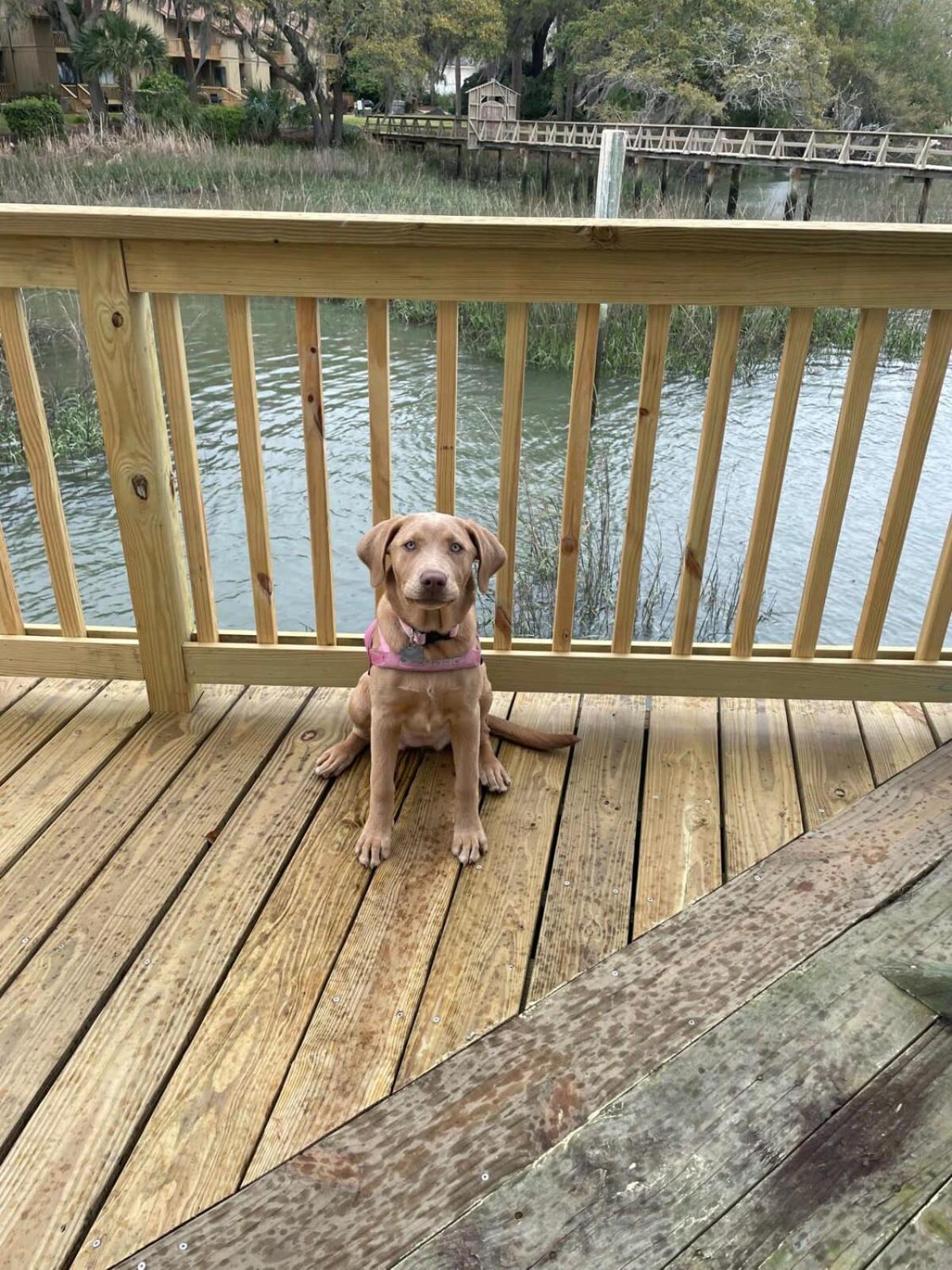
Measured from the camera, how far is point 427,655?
2.02 metres

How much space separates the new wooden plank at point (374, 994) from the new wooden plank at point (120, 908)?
0.43 meters

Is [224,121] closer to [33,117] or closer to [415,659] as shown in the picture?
[33,117]

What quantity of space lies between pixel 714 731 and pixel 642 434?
0.90 meters

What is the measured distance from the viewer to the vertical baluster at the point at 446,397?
2209mm

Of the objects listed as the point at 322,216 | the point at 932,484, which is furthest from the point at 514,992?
the point at 932,484

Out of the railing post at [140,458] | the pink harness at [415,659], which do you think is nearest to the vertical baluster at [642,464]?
the pink harness at [415,659]

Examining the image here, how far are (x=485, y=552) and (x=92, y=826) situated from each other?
1.18m

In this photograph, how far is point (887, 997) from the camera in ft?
4.63

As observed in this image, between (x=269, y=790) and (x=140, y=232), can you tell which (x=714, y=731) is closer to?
(x=269, y=790)

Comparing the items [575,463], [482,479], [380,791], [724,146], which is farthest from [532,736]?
[724,146]

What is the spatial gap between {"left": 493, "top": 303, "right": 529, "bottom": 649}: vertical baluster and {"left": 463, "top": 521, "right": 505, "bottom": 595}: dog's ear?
17cm

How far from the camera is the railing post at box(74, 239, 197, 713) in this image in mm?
2166

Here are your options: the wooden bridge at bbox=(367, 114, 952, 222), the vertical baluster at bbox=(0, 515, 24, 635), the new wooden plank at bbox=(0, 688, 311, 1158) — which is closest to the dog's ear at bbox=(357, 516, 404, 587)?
the new wooden plank at bbox=(0, 688, 311, 1158)

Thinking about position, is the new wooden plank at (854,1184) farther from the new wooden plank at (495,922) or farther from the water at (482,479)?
the water at (482,479)
